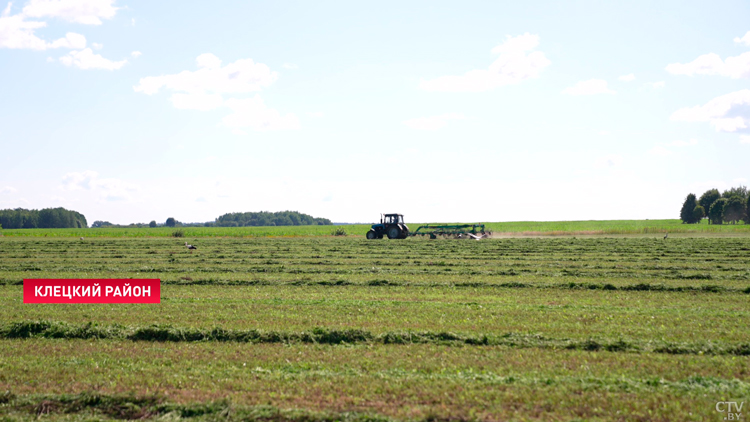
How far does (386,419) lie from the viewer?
6391 millimetres

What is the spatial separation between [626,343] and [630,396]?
2.77m

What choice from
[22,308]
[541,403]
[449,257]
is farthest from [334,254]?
[541,403]

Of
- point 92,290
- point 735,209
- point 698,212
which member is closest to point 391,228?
point 92,290

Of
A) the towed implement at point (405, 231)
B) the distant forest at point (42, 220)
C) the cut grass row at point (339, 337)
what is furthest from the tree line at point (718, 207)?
the distant forest at point (42, 220)

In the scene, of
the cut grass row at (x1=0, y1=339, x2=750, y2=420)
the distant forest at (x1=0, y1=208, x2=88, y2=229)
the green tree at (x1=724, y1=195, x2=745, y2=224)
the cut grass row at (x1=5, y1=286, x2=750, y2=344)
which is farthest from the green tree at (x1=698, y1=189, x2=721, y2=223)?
the distant forest at (x1=0, y1=208, x2=88, y2=229)

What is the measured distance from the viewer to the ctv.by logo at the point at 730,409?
643cm

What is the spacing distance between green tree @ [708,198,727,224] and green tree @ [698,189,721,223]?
11144 millimetres

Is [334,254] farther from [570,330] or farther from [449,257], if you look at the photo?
[570,330]

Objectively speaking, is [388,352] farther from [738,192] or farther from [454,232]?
[738,192]

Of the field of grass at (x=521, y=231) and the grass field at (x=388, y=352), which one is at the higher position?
the field of grass at (x=521, y=231)

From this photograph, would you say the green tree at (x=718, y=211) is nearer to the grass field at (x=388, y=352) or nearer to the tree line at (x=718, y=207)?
the tree line at (x=718, y=207)

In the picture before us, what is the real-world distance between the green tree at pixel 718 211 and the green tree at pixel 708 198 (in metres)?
11.1

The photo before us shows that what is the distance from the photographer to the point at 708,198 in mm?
126875

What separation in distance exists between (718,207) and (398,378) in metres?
129
